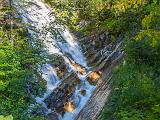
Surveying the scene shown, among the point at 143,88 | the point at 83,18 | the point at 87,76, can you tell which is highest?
the point at 83,18

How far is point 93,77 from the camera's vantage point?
15219mm

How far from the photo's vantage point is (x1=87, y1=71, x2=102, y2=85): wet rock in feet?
49.1

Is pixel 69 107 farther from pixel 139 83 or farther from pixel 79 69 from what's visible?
pixel 139 83

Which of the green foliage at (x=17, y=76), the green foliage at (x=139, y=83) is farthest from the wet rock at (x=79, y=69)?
the green foliage at (x=139, y=83)

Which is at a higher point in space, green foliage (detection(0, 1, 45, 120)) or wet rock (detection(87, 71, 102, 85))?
green foliage (detection(0, 1, 45, 120))

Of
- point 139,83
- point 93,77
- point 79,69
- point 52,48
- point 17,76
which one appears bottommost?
point 139,83

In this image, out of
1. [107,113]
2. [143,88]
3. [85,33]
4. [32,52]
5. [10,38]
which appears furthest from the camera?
[85,33]

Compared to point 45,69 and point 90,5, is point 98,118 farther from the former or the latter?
point 90,5

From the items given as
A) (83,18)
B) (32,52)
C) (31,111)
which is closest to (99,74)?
(32,52)

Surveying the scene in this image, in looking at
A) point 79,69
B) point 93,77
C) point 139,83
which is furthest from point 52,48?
point 139,83

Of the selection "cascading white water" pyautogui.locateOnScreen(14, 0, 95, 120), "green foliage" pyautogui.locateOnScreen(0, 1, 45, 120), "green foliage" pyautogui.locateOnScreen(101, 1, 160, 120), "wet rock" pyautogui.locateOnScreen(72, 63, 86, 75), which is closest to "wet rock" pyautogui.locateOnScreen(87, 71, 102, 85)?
"cascading white water" pyautogui.locateOnScreen(14, 0, 95, 120)

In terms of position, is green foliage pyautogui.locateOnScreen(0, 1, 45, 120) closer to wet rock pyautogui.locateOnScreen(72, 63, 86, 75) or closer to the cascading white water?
the cascading white water

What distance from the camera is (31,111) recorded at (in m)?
11.1

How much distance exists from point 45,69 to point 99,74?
8.07 feet
